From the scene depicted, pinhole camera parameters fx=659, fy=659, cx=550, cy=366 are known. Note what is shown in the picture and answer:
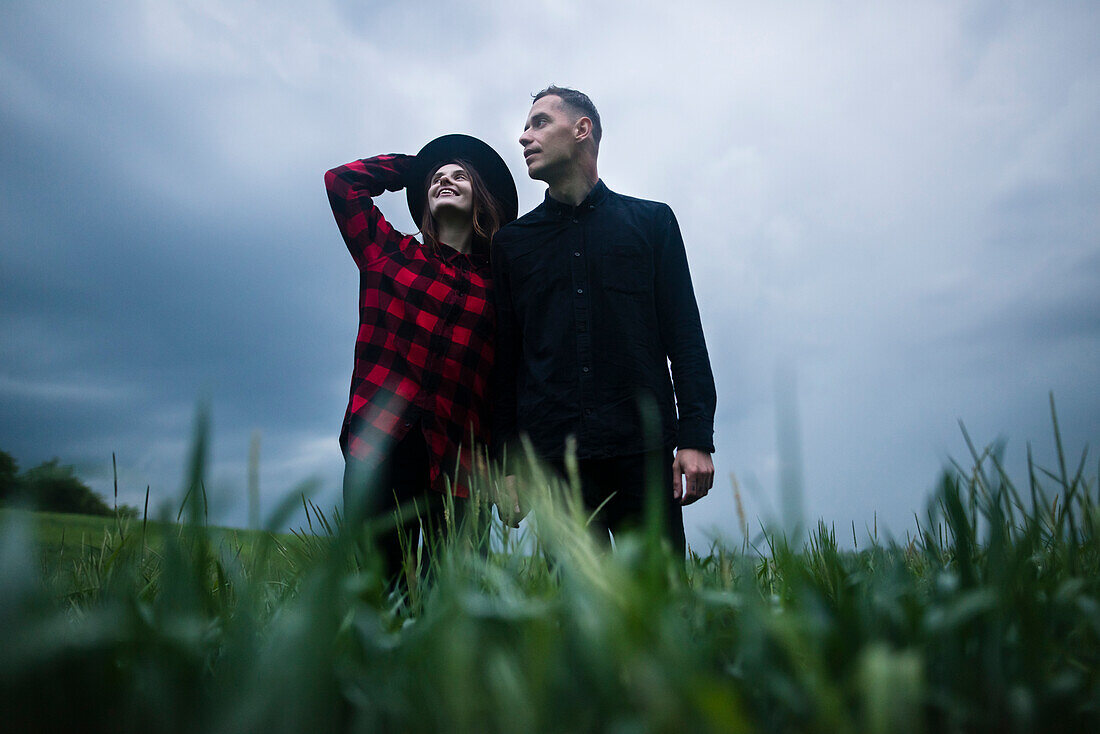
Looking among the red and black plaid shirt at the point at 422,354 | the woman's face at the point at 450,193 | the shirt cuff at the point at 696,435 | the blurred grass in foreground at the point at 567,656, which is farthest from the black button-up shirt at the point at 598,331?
the blurred grass in foreground at the point at 567,656

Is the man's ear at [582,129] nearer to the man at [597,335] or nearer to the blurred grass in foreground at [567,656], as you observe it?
the man at [597,335]


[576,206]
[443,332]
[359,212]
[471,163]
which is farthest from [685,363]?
[359,212]

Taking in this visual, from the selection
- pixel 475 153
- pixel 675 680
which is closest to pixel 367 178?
pixel 475 153

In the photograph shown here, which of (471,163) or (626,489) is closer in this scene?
(626,489)

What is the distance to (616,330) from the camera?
8.35 ft

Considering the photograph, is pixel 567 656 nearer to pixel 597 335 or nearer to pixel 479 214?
pixel 597 335

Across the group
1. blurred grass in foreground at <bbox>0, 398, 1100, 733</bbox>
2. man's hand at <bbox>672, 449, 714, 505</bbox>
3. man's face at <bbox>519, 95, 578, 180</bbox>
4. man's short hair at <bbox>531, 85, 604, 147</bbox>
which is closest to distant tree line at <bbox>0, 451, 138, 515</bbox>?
blurred grass in foreground at <bbox>0, 398, 1100, 733</bbox>

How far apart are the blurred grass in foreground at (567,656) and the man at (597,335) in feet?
4.66

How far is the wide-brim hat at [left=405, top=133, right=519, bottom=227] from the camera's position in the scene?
3.20m

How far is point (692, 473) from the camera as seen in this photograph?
2.39m

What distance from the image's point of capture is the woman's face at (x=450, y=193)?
286 cm

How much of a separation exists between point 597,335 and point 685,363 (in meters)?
0.36

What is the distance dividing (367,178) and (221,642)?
2.54 metres

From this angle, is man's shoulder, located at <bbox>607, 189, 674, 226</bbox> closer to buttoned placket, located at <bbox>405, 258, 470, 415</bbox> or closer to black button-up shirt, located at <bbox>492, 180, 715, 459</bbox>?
black button-up shirt, located at <bbox>492, 180, 715, 459</bbox>
